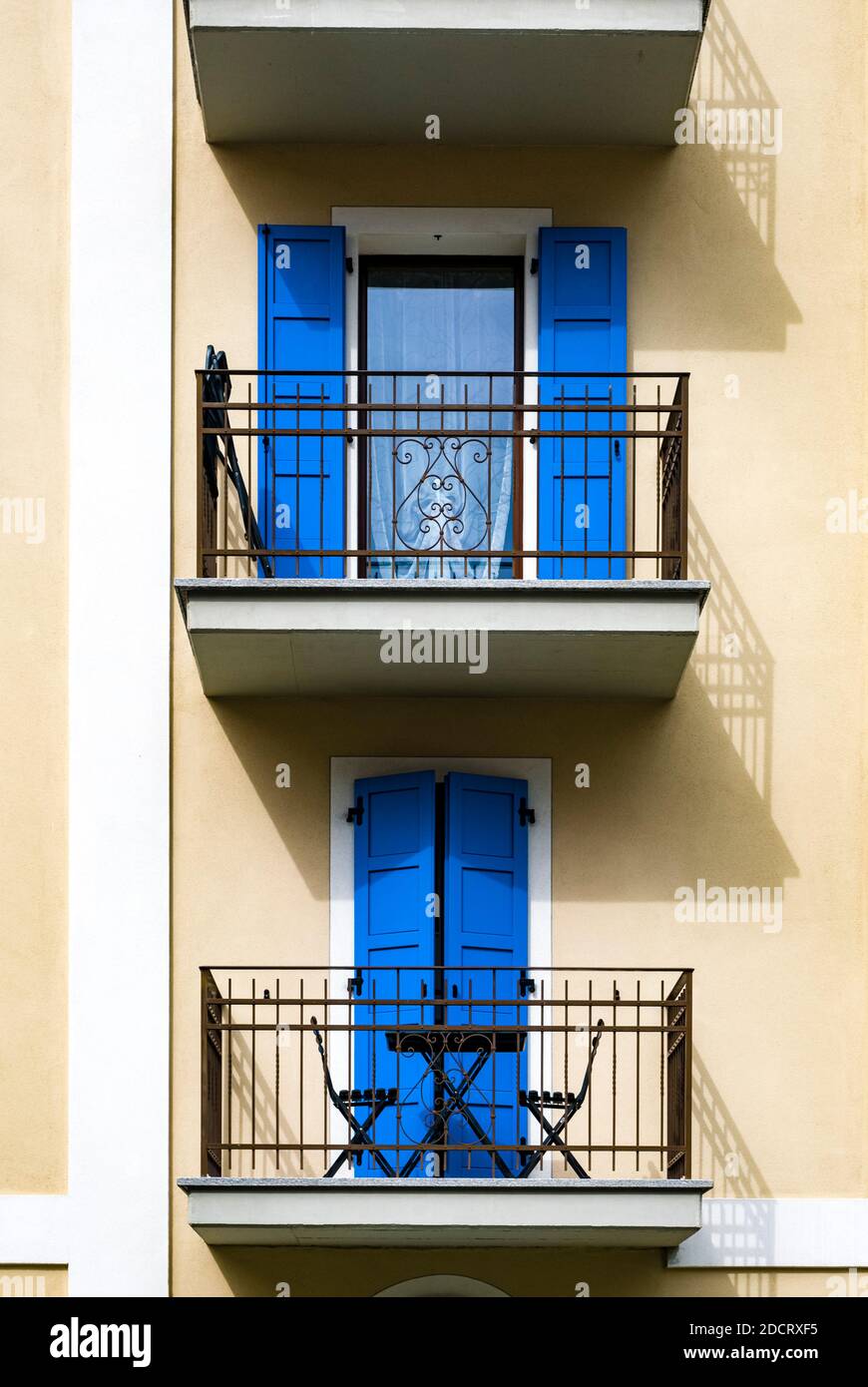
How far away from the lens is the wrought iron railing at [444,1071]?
1184 centimetres

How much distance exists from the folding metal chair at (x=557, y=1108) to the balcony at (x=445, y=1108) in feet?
0.05

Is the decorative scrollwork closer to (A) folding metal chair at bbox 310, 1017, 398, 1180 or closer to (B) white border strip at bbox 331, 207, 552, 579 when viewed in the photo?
(B) white border strip at bbox 331, 207, 552, 579

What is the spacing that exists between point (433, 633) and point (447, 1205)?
2.78 metres

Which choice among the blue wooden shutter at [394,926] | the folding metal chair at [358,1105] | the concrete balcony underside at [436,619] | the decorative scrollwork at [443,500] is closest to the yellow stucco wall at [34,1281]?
the folding metal chair at [358,1105]

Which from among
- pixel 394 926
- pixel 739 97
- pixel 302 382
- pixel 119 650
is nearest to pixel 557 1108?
pixel 394 926

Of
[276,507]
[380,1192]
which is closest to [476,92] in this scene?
[276,507]

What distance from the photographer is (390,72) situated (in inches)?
494

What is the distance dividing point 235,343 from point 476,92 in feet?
6.11

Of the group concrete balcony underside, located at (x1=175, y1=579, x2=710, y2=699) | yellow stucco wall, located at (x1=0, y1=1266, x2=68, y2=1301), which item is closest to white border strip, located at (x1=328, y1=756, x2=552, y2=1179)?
concrete balcony underside, located at (x1=175, y1=579, x2=710, y2=699)

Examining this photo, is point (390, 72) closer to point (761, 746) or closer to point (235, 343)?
point (235, 343)

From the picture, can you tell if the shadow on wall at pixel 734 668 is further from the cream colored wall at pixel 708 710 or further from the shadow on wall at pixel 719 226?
the shadow on wall at pixel 719 226

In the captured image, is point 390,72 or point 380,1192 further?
point 390,72

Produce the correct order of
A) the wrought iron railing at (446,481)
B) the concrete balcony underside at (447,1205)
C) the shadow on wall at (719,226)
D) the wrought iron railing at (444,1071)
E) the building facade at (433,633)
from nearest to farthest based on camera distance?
the concrete balcony underside at (447,1205) → the wrought iron railing at (444,1071) → the building facade at (433,633) → the wrought iron railing at (446,481) → the shadow on wall at (719,226)
